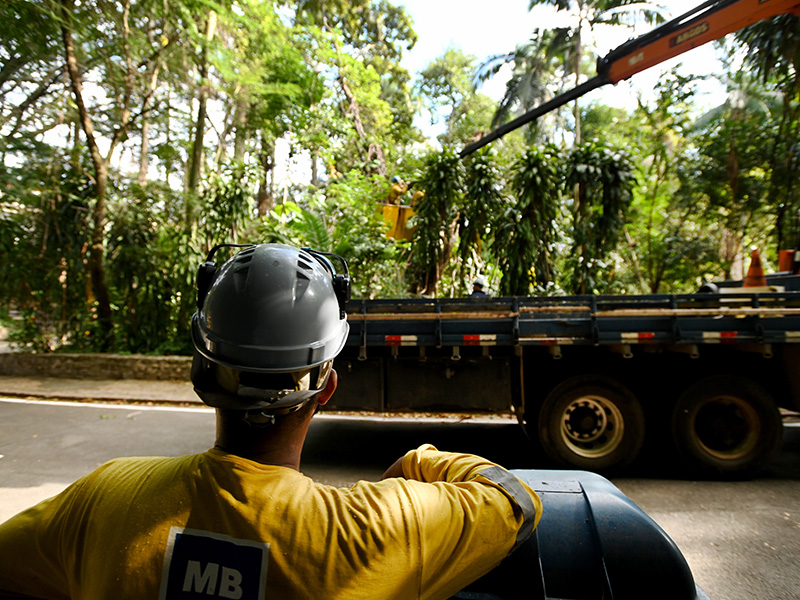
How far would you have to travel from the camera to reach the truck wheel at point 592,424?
499 centimetres

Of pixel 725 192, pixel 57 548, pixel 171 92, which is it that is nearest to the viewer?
pixel 57 548

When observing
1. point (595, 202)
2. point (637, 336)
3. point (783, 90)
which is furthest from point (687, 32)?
point (783, 90)

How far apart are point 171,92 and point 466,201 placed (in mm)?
9790

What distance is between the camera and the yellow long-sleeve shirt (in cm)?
96

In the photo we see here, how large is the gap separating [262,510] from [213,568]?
13cm

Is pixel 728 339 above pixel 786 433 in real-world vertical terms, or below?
above

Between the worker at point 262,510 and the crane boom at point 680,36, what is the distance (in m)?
8.09

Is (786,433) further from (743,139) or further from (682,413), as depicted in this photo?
(743,139)

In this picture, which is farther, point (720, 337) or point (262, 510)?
point (720, 337)

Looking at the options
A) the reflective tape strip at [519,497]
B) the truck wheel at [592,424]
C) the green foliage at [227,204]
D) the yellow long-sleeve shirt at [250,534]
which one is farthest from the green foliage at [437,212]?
the yellow long-sleeve shirt at [250,534]

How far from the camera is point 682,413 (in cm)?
503

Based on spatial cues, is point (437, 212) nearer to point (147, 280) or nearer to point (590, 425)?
point (590, 425)

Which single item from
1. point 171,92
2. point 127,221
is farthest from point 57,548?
point 171,92

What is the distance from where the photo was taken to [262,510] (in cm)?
100
